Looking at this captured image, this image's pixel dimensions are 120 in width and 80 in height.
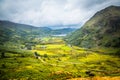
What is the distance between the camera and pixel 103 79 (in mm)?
174000

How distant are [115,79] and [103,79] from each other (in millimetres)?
11107

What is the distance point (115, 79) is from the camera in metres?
169
